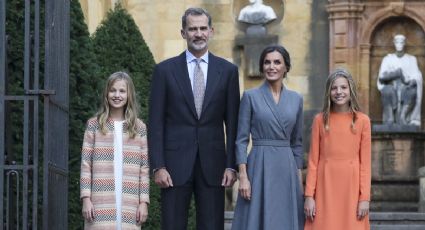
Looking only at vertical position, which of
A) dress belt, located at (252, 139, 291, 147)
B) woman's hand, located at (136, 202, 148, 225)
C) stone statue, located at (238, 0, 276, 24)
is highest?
stone statue, located at (238, 0, 276, 24)

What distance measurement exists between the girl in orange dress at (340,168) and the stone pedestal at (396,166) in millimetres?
10223

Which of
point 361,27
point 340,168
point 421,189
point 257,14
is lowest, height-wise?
point 421,189

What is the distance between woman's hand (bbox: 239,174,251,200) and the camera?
10211 mm

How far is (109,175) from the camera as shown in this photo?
10266 millimetres

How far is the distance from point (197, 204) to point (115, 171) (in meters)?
0.58

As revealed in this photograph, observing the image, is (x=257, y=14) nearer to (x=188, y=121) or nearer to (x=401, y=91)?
(x=401, y=91)

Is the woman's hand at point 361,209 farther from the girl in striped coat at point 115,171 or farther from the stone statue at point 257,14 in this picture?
the stone statue at point 257,14

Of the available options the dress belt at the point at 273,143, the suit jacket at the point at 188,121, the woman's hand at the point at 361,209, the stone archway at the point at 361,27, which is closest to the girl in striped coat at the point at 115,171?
the suit jacket at the point at 188,121

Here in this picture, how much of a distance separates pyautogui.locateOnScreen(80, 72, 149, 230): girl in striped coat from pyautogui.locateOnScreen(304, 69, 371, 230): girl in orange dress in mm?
1122

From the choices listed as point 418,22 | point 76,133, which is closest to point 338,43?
point 418,22

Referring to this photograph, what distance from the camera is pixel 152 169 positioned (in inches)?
402

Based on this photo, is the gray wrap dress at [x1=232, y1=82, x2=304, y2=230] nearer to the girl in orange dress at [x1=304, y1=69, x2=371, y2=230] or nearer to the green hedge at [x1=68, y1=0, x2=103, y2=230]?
the girl in orange dress at [x1=304, y1=69, x2=371, y2=230]

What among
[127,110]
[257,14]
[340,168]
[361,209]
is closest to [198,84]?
[127,110]

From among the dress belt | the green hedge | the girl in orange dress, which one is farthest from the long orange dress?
the green hedge
